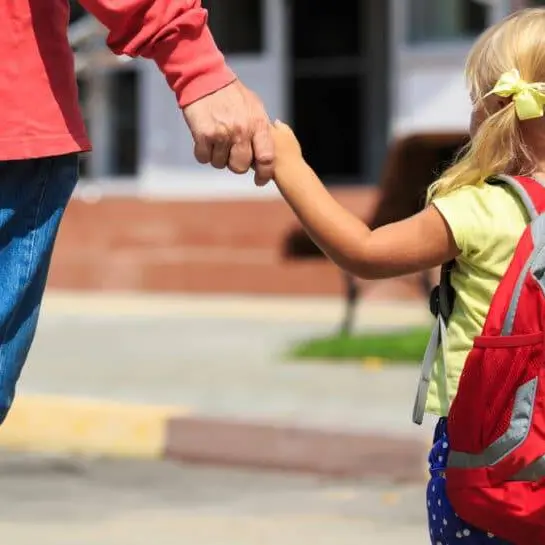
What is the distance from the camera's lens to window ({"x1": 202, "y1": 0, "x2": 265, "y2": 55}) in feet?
50.4

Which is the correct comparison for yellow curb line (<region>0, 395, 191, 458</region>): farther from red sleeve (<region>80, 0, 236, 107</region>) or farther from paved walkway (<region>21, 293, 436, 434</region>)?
red sleeve (<region>80, 0, 236, 107</region>)

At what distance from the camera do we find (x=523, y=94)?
2682 mm

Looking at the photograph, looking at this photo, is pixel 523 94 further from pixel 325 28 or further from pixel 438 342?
pixel 325 28

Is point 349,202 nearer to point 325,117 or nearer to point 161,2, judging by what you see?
point 325,117

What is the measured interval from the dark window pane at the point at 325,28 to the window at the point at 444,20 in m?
0.94

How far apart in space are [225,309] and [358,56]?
405 cm

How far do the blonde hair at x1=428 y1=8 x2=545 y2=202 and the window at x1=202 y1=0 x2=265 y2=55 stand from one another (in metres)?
12.7

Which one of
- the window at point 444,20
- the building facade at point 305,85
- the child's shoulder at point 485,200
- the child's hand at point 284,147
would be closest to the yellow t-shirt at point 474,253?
the child's shoulder at point 485,200

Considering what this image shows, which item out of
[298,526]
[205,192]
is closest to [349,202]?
[205,192]

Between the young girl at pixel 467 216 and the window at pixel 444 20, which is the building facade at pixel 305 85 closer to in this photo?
the window at pixel 444 20

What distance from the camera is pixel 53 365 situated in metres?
8.75

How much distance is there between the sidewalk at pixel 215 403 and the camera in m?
6.36

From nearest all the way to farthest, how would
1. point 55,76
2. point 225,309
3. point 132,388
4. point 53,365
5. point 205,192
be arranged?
point 55,76
point 132,388
point 53,365
point 225,309
point 205,192

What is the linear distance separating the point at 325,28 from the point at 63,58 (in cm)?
1281
